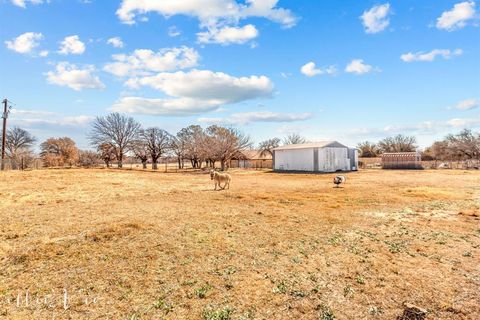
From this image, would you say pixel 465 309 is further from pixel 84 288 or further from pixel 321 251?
pixel 84 288

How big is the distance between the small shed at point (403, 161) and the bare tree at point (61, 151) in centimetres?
5725

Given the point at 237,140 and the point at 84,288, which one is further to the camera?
the point at 237,140

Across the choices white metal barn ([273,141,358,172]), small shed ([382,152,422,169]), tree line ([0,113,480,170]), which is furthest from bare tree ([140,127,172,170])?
small shed ([382,152,422,169])

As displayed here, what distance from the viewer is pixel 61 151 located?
59562mm

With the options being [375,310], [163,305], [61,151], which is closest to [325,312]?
[375,310]

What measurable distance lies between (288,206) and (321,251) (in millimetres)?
5759

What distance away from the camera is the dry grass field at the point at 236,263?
4246 mm

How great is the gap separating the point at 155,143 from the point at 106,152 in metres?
Answer: 9.32

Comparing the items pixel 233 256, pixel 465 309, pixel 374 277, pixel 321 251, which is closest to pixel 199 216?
pixel 233 256

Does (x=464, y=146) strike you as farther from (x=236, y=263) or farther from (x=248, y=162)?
(x=236, y=263)

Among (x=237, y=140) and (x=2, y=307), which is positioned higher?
(x=237, y=140)

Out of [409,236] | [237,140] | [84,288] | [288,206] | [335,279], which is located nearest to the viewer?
[84,288]

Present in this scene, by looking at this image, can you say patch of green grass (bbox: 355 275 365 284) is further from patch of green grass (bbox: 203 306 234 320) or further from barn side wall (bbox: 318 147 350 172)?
barn side wall (bbox: 318 147 350 172)

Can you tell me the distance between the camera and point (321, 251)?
6.64 metres
